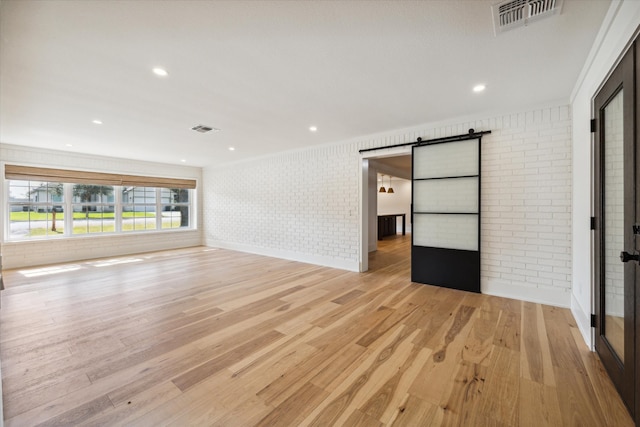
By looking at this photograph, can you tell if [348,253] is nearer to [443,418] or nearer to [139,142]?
[443,418]

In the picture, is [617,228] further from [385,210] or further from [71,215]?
[385,210]

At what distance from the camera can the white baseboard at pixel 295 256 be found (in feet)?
17.4

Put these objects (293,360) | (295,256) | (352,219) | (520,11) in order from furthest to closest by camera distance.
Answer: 1. (295,256)
2. (352,219)
3. (293,360)
4. (520,11)

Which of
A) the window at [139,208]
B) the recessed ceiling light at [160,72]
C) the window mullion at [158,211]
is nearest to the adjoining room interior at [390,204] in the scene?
the recessed ceiling light at [160,72]

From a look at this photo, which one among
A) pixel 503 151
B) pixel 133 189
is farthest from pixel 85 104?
pixel 503 151

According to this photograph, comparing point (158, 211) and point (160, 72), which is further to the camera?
point (158, 211)

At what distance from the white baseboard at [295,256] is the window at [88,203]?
192 centimetres

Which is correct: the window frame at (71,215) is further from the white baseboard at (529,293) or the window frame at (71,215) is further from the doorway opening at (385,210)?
the white baseboard at (529,293)

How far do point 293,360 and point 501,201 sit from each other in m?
3.43

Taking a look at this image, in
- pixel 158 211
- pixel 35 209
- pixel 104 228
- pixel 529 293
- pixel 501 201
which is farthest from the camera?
pixel 158 211

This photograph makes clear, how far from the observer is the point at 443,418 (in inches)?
62.0

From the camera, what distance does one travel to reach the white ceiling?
1801mm

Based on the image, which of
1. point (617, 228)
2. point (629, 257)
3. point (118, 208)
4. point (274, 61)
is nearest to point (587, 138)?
point (617, 228)

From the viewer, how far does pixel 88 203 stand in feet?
21.4
